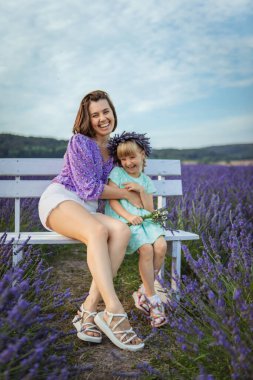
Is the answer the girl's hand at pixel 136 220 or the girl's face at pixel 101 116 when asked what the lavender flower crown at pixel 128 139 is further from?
the girl's hand at pixel 136 220

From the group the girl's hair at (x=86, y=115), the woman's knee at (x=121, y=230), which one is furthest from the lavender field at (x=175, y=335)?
the girl's hair at (x=86, y=115)

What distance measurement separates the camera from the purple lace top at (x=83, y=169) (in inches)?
101

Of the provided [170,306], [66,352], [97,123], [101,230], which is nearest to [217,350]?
[170,306]

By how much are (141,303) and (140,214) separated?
1.80 ft

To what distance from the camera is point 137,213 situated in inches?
106

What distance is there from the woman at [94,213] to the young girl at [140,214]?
66 mm

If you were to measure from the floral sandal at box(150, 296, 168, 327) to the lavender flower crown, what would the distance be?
97 cm

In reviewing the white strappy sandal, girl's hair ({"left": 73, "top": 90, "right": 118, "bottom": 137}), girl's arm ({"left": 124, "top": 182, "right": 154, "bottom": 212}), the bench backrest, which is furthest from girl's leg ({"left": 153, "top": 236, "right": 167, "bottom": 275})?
the bench backrest

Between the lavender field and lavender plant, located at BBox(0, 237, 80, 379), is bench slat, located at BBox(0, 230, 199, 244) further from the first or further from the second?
lavender plant, located at BBox(0, 237, 80, 379)

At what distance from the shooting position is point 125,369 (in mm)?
1991

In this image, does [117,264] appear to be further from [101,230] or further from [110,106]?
[110,106]

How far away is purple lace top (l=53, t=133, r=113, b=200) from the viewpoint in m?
2.57

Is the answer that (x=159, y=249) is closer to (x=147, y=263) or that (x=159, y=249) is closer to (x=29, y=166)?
(x=147, y=263)

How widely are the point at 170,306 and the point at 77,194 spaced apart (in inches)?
37.6
